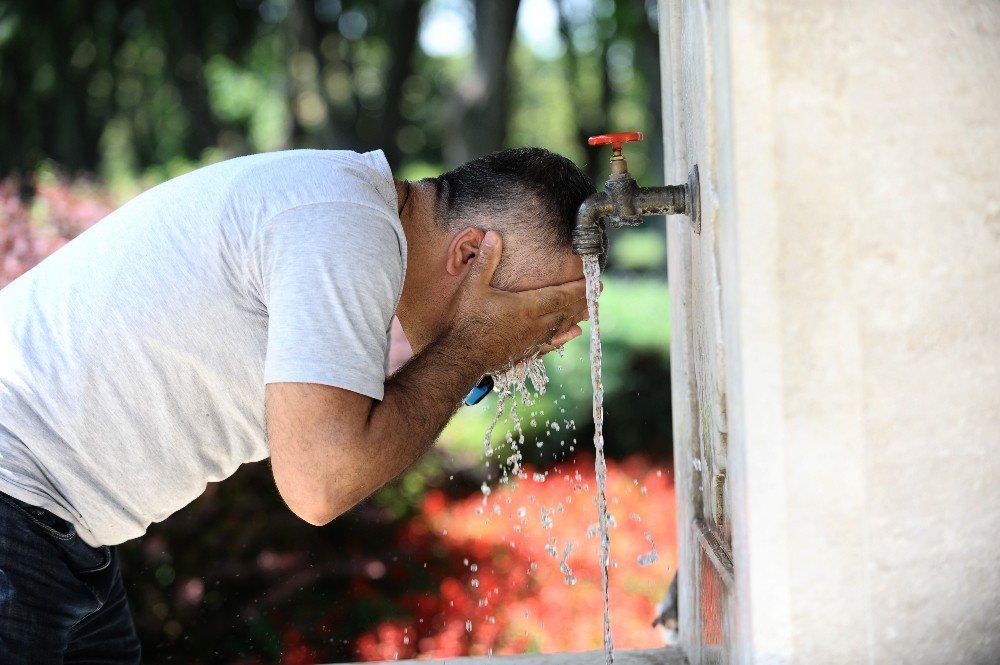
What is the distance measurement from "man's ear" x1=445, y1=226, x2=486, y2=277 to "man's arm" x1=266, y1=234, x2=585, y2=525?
0.02 metres

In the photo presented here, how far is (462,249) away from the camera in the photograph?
2125 millimetres

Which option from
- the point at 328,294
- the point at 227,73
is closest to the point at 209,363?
the point at 328,294

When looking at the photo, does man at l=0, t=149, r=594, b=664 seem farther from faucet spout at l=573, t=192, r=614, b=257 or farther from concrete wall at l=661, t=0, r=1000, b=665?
concrete wall at l=661, t=0, r=1000, b=665

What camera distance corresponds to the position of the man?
5.50 feet

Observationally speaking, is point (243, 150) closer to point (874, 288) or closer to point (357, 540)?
point (357, 540)

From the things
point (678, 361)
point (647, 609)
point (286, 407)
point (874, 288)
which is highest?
point (874, 288)

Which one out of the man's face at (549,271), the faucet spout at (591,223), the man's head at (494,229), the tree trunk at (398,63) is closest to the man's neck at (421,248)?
the man's head at (494,229)

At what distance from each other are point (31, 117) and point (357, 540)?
13124 mm

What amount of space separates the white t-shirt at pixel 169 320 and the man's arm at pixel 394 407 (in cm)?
8

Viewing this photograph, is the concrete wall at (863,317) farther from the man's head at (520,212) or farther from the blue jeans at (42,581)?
the blue jeans at (42,581)

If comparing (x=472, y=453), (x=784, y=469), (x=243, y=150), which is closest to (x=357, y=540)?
(x=472, y=453)

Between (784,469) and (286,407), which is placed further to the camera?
(286,407)

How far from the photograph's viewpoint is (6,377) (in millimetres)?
1833

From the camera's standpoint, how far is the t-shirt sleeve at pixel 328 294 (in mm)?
1646
